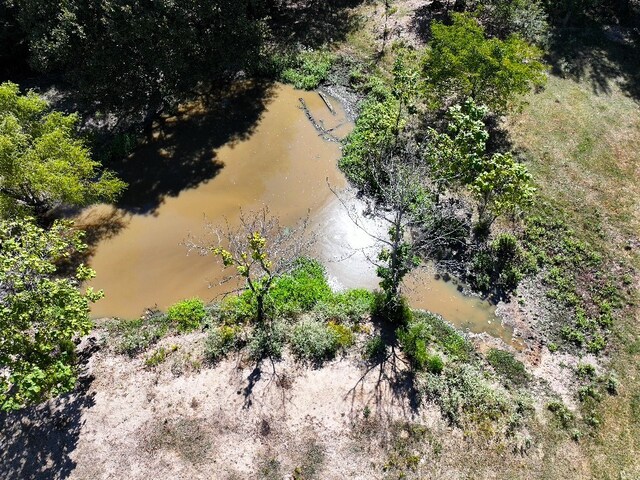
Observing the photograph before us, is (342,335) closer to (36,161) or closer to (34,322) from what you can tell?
(34,322)

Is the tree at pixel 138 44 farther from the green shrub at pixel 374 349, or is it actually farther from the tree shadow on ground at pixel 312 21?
the green shrub at pixel 374 349

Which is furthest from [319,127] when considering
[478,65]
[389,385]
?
[389,385]

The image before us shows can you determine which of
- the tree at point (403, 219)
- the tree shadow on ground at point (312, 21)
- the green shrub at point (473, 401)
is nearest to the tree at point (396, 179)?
the tree at point (403, 219)

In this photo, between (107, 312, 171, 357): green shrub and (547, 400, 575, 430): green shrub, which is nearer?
(547, 400, 575, 430): green shrub

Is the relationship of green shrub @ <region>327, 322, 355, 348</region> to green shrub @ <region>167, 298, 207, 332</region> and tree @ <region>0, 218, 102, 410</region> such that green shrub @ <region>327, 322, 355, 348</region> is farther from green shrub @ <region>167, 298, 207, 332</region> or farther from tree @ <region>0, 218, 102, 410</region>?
tree @ <region>0, 218, 102, 410</region>

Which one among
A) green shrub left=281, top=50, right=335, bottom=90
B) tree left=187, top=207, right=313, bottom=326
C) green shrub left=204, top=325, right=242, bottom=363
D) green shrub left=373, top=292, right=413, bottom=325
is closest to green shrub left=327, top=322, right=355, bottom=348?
green shrub left=373, top=292, right=413, bottom=325

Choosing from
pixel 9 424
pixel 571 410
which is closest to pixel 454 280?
pixel 571 410
